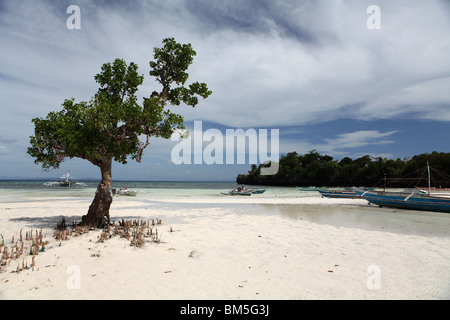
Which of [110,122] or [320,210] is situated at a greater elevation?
[110,122]

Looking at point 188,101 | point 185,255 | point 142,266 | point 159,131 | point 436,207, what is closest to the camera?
point 142,266

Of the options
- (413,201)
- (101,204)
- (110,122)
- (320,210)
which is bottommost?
(320,210)

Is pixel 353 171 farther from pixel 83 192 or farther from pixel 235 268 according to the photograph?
pixel 235 268

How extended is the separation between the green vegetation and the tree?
58.2 meters

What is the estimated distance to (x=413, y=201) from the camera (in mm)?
21938

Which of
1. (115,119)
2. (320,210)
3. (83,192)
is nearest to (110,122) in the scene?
(115,119)

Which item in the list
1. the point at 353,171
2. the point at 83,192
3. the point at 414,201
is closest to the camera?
the point at 414,201

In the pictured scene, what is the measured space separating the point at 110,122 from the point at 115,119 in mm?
396

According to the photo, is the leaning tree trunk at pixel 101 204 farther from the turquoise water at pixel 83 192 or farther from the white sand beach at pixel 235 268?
the turquoise water at pixel 83 192

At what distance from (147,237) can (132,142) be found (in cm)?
440

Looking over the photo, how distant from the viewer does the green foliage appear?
1009 cm
